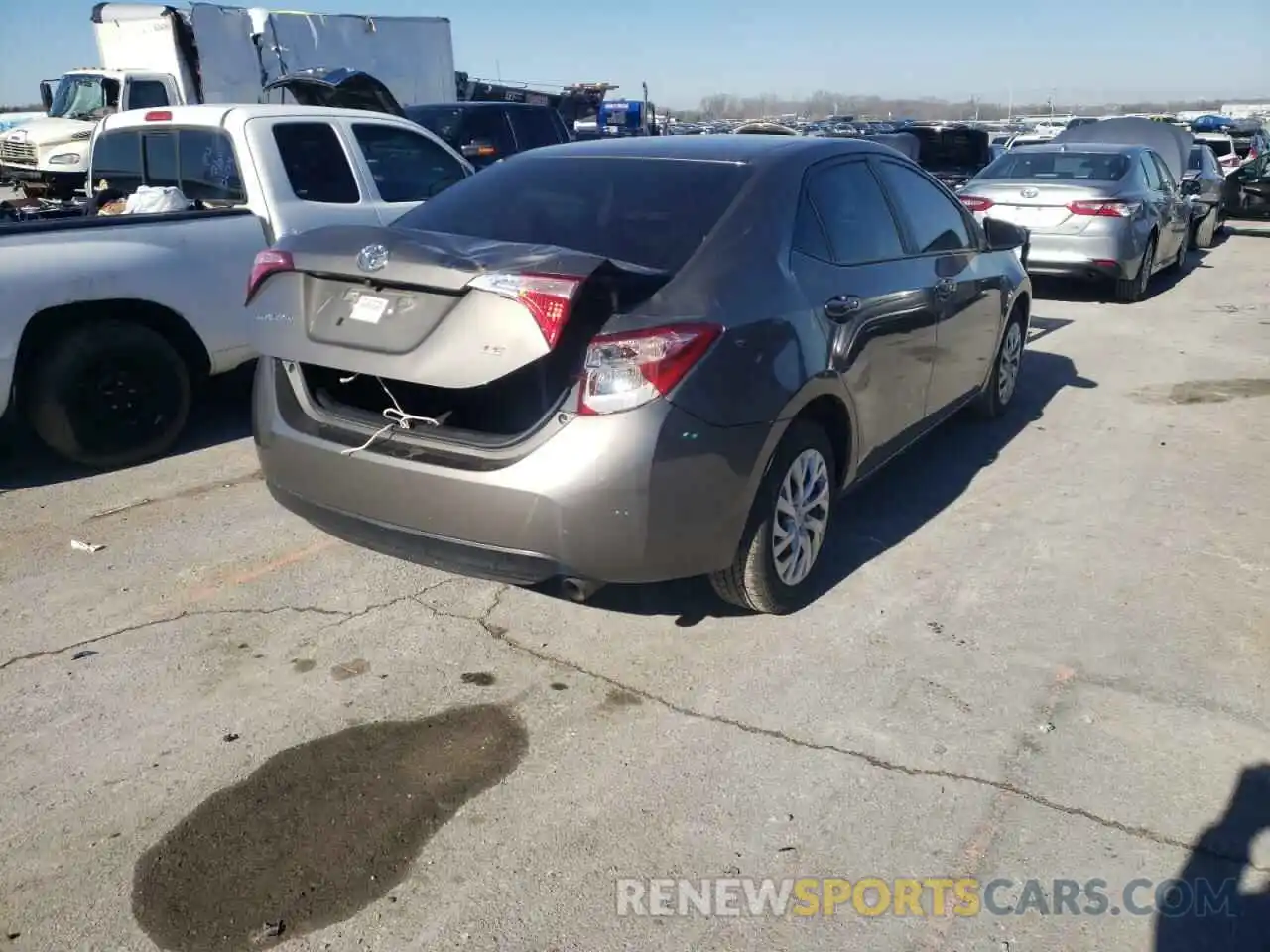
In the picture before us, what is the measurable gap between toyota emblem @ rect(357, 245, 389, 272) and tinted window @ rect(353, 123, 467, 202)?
3.68 meters

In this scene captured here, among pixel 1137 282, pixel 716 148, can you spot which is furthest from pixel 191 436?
pixel 1137 282

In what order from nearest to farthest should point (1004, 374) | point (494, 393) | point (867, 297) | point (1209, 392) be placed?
1. point (494, 393)
2. point (867, 297)
3. point (1004, 374)
4. point (1209, 392)

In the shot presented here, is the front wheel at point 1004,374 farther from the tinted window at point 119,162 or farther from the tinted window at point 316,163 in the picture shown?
the tinted window at point 119,162

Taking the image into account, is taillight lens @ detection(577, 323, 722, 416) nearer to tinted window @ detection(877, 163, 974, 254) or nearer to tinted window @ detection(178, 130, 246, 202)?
tinted window @ detection(877, 163, 974, 254)

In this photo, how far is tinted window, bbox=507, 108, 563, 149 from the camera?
13.7 meters

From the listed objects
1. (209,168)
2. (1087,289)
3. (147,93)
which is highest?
(147,93)

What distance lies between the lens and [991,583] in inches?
172

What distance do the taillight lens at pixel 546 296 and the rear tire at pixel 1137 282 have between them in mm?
9409

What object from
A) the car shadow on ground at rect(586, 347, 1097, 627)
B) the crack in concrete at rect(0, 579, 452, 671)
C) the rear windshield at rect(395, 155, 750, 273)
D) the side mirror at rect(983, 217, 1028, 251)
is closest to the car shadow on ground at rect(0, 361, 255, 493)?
the crack in concrete at rect(0, 579, 452, 671)

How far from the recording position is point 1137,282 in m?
11.1

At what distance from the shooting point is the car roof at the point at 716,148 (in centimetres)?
408

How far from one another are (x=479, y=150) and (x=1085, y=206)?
7077 mm

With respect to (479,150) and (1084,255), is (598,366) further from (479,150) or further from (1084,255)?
(479,150)

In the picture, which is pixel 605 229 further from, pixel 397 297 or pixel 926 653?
pixel 926 653
